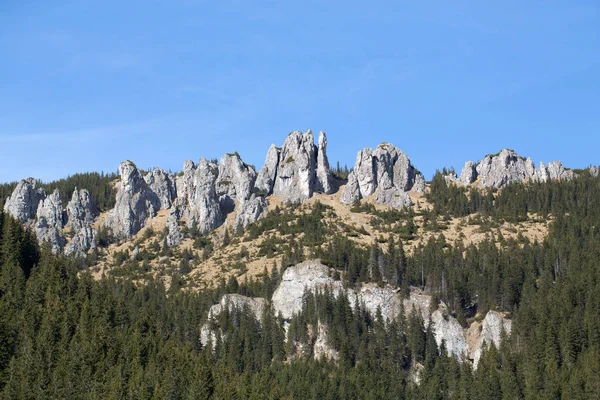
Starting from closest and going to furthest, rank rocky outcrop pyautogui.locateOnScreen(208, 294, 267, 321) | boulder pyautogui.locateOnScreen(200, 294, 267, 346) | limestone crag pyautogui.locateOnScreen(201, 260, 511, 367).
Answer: limestone crag pyautogui.locateOnScreen(201, 260, 511, 367), boulder pyautogui.locateOnScreen(200, 294, 267, 346), rocky outcrop pyautogui.locateOnScreen(208, 294, 267, 321)

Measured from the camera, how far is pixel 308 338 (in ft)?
585

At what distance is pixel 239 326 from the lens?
183625 millimetres

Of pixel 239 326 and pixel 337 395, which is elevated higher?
pixel 239 326

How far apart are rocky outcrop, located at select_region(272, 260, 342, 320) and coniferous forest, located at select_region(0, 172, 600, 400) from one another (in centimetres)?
318

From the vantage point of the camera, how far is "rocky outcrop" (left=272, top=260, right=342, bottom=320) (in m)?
188

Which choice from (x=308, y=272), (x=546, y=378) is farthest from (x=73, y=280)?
(x=546, y=378)

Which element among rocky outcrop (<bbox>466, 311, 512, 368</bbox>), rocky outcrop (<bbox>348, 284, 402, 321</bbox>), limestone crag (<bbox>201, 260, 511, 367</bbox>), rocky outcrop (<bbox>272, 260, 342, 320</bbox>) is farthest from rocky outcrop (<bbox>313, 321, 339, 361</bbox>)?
rocky outcrop (<bbox>466, 311, 512, 368</bbox>)

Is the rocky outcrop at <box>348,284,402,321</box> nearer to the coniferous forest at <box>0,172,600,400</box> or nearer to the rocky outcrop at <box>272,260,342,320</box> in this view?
the coniferous forest at <box>0,172,600,400</box>

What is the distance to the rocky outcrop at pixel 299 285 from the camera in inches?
7421

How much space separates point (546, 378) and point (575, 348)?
13.6 m

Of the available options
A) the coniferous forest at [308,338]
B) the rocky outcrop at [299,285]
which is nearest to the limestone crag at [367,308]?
the rocky outcrop at [299,285]

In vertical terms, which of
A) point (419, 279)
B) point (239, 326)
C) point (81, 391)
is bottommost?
point (81, 391)

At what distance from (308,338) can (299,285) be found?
1637 cm

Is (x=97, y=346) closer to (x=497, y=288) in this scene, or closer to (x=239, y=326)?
(x=239, y=326)
